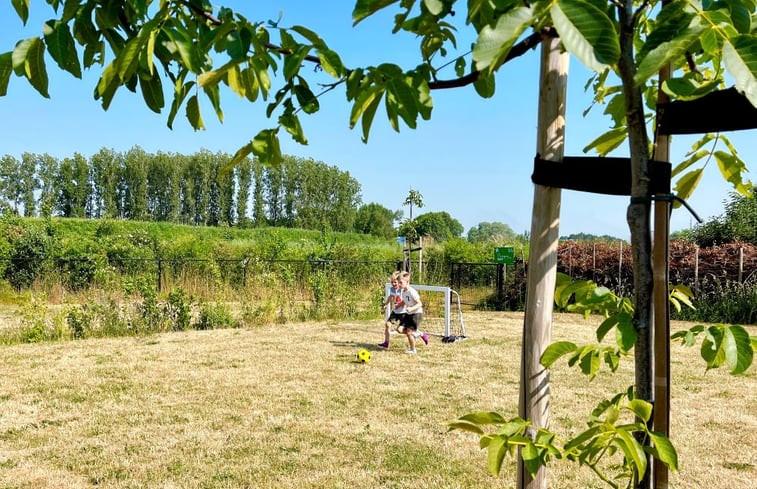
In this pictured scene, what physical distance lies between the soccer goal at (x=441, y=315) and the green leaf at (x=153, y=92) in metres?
7.87

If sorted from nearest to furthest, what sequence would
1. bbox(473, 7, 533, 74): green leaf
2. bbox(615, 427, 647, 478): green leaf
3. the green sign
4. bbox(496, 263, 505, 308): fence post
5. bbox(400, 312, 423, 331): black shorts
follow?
1. bbox(473, 7, 533, 74): green leaf
2. bbox(615, 427, 647, 478): green leaf
3. bbox(400, 312, 423, 331): black shorts
4. the green sign
5. bbox(496, 263, 505, 308): fence post

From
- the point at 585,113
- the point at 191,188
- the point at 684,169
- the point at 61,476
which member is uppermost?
the point at 191,188

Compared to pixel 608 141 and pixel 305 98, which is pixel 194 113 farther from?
pixel 608 141

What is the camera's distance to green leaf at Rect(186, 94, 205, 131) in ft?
4.27

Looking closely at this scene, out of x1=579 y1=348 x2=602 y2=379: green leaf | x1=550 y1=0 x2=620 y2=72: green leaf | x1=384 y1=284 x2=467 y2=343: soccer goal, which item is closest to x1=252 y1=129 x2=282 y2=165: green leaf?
x1=550 y1=0 x2=620 y2=72: green leaf

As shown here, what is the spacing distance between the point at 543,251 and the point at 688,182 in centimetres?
45

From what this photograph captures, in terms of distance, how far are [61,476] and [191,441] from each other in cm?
92

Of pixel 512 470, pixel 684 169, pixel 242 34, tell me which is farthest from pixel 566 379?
pixel 242 34

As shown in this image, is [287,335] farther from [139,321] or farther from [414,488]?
[414,488]

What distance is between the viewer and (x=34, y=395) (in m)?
5.80

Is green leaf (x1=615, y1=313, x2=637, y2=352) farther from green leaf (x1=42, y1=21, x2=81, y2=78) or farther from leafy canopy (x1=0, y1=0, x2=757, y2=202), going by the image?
green leaf (x1=42, y1=21, x2=81, y2=78)

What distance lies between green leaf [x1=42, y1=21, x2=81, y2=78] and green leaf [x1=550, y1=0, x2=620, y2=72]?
0.89 meters

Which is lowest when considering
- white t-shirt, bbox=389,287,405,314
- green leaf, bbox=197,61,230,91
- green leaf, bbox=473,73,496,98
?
white t-shirt, bbox=389,287,405,314

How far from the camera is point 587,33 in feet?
2.14
